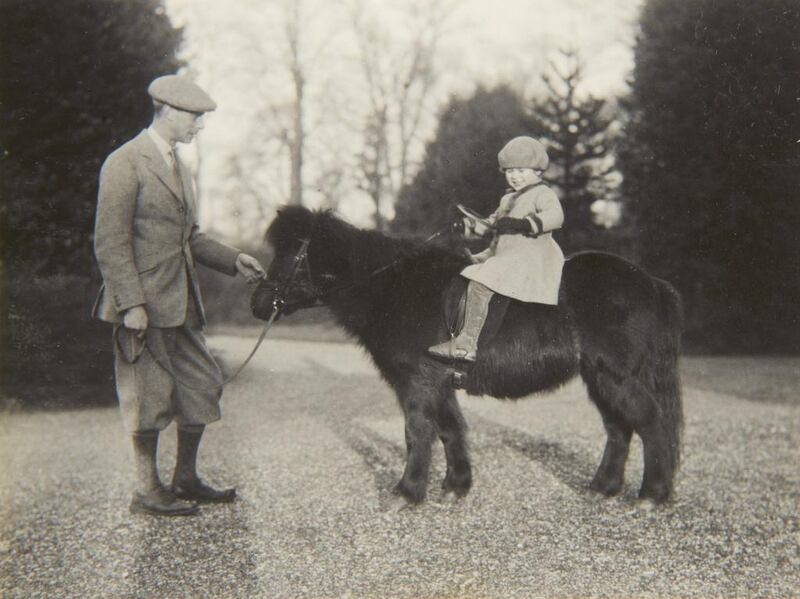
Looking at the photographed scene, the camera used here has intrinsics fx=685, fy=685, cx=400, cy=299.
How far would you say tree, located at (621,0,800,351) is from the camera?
499 centimetres

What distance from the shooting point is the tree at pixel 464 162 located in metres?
7.58

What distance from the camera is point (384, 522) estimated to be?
15.3ft

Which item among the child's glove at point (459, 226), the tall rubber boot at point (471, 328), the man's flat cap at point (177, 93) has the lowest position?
the tall rubber boot at point (471, 328)

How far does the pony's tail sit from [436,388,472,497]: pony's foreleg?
148 cm

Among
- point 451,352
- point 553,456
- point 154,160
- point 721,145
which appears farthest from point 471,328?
point 721,145

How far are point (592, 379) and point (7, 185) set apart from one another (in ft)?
18.8

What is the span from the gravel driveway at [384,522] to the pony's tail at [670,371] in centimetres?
57

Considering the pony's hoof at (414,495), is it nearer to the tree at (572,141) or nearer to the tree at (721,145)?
the tree at (721,145)

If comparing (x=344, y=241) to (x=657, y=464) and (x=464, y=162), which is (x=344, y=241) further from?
(x=464, y=162)

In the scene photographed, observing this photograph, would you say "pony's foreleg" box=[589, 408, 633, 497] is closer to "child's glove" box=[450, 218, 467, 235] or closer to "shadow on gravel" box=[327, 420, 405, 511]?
"shadow on gravel" box=[327, 420, 405, 511]

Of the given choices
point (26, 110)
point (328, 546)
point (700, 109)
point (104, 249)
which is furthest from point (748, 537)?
point (26, 110)

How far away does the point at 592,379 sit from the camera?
4953mm

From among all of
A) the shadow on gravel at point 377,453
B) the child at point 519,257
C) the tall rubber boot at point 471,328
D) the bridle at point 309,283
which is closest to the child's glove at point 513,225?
the child at point 519,257

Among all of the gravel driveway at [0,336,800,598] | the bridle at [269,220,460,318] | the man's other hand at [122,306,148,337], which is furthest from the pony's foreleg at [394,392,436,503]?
the man's other hand at [122,306,148,337]
